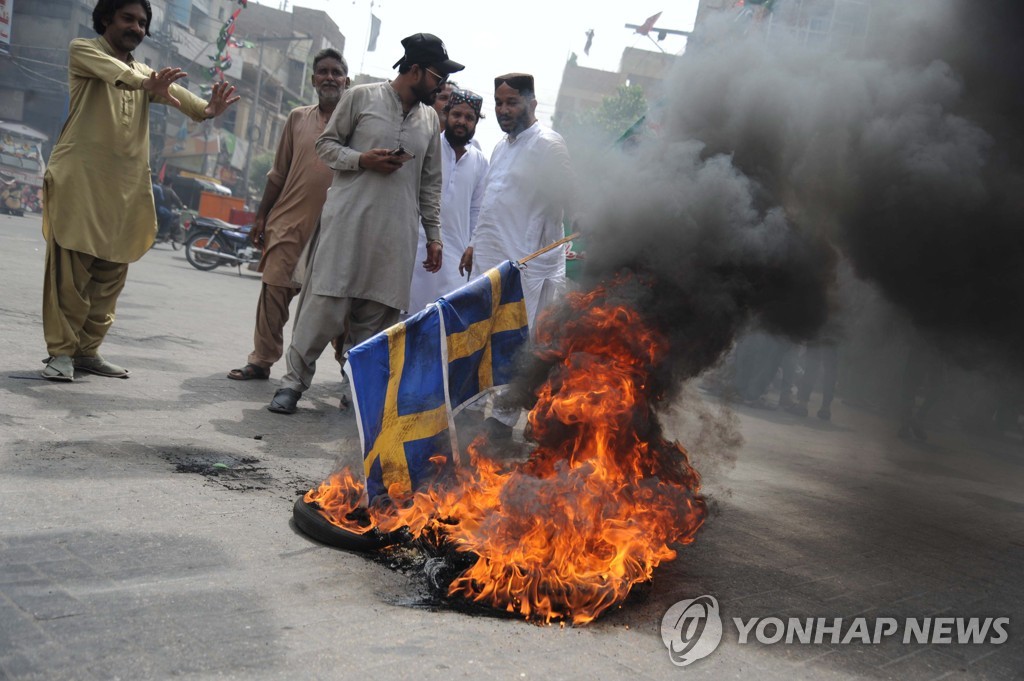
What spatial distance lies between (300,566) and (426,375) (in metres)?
0.96

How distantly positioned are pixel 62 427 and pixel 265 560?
1.80m

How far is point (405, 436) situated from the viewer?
3658 mm

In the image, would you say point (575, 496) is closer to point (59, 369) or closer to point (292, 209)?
point (59, 369)

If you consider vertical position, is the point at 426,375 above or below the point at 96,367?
above

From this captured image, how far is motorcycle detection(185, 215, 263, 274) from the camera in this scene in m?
19.7

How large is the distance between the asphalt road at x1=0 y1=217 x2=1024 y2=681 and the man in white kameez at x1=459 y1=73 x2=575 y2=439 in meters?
1.38

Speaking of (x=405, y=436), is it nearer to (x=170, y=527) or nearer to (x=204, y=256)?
(x=170, y=527)

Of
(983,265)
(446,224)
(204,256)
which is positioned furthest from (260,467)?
(204,256)

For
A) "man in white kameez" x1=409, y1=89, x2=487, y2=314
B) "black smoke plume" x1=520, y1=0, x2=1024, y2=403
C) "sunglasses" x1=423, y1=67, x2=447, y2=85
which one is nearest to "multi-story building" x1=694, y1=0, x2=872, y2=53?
"black smoke plume" x1=520, y1=0, x2=1024, y2=403

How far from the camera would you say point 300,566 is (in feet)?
10.5

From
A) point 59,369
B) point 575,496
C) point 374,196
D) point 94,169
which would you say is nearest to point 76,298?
point 59,369

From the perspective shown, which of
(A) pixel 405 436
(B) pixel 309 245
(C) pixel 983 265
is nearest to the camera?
(A) pixel 405 436

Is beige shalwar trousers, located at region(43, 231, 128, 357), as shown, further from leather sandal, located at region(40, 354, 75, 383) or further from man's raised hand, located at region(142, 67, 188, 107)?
man's raised hand, located at region(142, 67, 188, 107)

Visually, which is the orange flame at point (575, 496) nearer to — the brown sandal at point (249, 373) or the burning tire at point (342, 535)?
the burning tire at point (342, 535)
